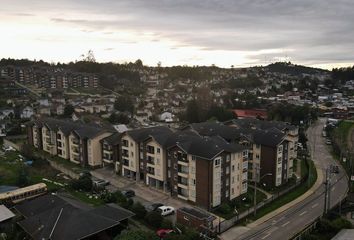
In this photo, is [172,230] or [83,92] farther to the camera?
[83,92]

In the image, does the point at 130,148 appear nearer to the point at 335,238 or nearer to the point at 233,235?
the point at 233,235

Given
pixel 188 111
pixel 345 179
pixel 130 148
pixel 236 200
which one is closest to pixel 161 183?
pixel 130 148

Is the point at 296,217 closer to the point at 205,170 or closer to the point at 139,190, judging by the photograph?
the point at 205,170

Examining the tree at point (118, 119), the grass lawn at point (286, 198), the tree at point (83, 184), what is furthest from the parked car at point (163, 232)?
the tree at point (118, 119)

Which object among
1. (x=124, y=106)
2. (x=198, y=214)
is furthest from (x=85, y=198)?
(x=124, y=106)

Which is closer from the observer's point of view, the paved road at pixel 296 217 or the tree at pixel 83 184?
the paved road at pixel 296 217

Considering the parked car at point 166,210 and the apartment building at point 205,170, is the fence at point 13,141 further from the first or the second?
the parked car at point 166,210
